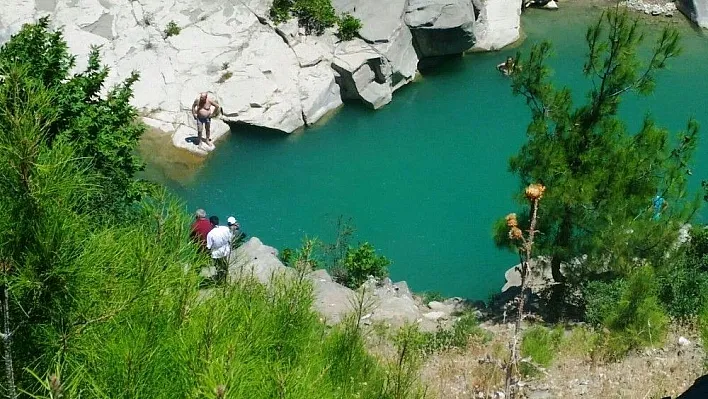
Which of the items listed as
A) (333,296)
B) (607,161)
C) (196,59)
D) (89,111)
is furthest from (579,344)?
(196,59)

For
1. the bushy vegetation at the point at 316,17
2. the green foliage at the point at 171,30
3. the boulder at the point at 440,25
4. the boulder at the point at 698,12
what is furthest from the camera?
the boulder at the point at 698,12

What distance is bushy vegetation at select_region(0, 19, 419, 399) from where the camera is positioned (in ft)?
11.0

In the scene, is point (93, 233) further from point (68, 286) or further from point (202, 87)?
point (202, 87)

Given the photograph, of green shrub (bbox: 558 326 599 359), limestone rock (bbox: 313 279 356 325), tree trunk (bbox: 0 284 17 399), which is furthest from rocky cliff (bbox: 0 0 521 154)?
tree trunk (bbox: 0 284 17 399)

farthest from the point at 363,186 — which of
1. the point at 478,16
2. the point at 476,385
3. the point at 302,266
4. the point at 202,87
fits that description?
the point at 302,266

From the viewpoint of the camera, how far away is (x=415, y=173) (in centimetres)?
1795

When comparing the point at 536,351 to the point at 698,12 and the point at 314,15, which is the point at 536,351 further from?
the point at 698,12

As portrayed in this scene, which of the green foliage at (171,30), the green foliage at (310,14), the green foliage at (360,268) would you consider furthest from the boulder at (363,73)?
the green foliage at (360,268)

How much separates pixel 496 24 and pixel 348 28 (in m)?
5.24

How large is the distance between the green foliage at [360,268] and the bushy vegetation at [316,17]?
8.21 metres

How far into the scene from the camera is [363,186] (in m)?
17.3

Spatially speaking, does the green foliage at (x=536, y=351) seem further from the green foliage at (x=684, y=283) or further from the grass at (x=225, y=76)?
the grass at (x=225, y=76)

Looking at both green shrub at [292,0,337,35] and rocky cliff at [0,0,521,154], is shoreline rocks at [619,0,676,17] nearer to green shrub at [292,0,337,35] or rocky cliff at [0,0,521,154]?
rocky cliff at [0,0,521,154]

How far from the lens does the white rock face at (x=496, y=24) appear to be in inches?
907
